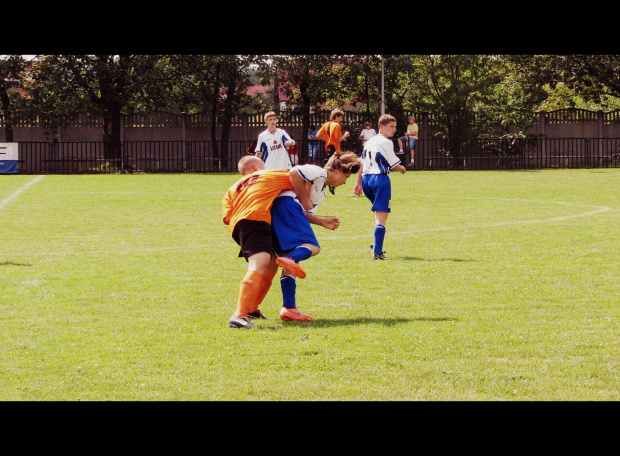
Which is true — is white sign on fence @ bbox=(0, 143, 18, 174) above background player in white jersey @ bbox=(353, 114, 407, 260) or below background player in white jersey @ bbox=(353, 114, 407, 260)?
above

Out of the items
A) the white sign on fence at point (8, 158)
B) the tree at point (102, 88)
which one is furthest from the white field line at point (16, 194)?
the tree at point (102, 88)

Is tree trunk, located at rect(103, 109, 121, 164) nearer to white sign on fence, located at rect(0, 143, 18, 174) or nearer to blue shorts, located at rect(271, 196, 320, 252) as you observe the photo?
white sign on fence, located at rect(0, 143, 18, 174)

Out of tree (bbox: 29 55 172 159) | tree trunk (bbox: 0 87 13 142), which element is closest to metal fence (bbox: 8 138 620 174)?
tree (bbox: 29 55 172 159)

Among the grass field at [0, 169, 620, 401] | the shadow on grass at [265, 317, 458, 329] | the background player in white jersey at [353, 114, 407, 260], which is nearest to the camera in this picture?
the grass field at [0, 169, 620, 401]

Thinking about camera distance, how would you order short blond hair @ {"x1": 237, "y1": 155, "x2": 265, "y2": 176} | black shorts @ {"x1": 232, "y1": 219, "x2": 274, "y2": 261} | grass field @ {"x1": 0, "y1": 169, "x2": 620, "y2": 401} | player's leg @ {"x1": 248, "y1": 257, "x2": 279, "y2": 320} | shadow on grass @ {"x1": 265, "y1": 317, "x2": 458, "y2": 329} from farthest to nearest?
short blond hair @ {"x1": 237, "y1": 155, "x2": 265, "y2": 176} < player's leg @ {"x1": 248, "y1": 257, "x2": 279, "y2": 320} < black shorts @ {"x1": 232, "y1": 219, "x2": 274, "y2": 261} < shadow on grass @ {"x1": 265, "y1": 317, "x2": 458, "y2": 329} < grass field @ {"x1": 0, "y1": 169, "x2": 620, "y2": 401}

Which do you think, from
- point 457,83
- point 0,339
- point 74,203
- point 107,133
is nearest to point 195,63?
point 107,133

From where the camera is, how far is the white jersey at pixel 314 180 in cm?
738

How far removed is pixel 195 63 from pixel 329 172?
32496 mm

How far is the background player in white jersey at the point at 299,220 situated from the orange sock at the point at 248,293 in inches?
11.0

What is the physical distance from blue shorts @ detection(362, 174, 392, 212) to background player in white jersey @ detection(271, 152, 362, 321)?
3.87m

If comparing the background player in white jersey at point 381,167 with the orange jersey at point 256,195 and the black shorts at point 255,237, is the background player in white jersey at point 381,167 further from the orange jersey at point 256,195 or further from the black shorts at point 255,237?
the black shorts at point 255,237

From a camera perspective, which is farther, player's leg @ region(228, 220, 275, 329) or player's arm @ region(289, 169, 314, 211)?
player's arm @ region(289, 169, 314, 211)

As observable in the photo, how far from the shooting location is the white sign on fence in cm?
3475

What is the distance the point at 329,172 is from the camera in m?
7.54
